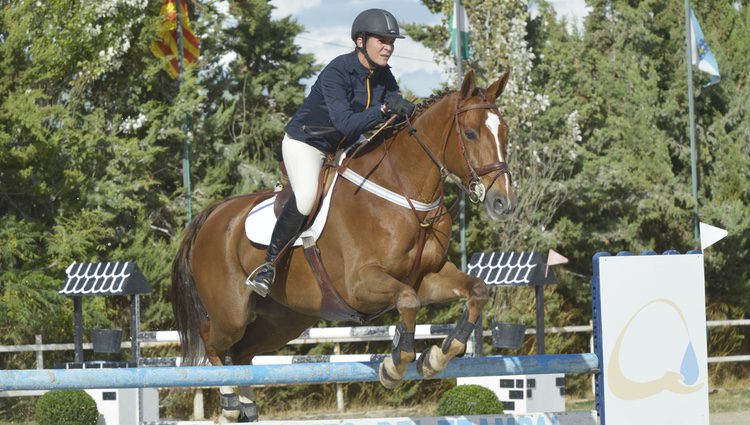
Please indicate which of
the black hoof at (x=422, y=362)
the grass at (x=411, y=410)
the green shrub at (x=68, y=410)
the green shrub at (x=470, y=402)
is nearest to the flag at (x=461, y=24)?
the grass at (x=411, y=410)

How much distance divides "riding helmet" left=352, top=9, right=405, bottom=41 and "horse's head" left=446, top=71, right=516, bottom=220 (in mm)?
493

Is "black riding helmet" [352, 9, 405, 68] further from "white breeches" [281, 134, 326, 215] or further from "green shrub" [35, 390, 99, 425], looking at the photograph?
"green shrub" [35, 390, 99, 425]

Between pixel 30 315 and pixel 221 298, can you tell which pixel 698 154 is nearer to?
pixel 30 315

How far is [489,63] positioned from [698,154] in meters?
4.81

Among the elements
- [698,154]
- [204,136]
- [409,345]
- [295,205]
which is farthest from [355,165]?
[698,154]

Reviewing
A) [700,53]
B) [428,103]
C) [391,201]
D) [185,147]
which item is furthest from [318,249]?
[700,53]

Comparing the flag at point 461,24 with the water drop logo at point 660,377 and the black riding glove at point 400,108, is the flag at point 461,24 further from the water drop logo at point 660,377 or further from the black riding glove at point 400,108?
the water drop logo at point 660,377

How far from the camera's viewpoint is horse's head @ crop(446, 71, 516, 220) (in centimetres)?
456

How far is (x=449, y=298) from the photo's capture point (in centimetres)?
498

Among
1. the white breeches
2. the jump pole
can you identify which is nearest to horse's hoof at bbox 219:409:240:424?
the jump pole

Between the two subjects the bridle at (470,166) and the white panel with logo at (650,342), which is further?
the white panel with logo at (650,342)

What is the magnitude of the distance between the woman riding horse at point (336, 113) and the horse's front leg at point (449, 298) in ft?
2.62

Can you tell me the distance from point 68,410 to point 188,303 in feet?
6.96

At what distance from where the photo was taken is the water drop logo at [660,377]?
16.3 ft
